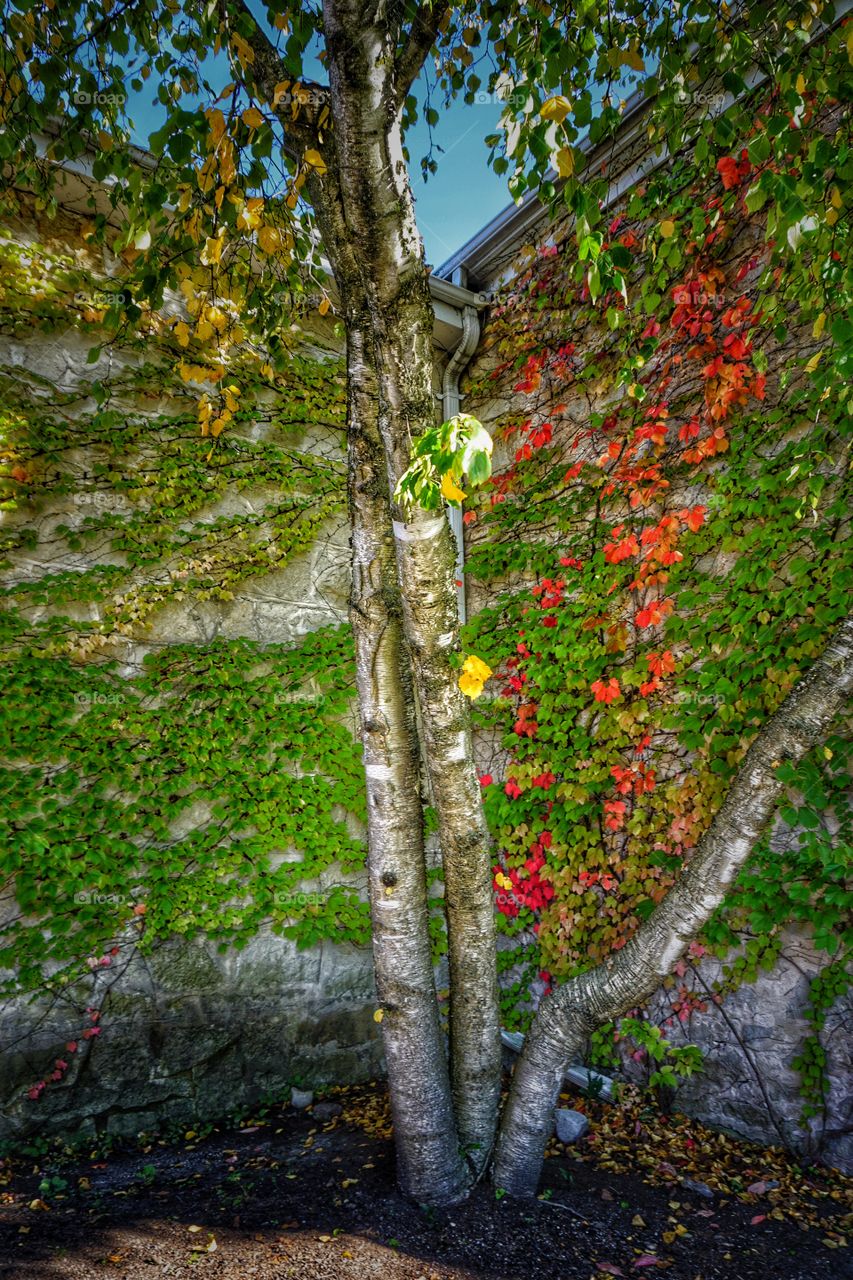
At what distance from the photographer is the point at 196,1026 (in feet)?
10.4

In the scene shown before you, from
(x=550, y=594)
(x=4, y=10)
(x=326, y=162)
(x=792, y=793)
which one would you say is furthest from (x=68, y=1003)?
(x=4, y=10)

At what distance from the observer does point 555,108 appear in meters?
1.59

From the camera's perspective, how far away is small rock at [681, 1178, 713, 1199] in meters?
2.31

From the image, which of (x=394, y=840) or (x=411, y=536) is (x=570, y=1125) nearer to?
(x=394, y=840)

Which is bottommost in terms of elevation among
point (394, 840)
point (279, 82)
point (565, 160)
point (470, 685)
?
point (394, 840)

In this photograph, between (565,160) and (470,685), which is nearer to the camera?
(565,160)

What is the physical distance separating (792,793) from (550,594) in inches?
58.4

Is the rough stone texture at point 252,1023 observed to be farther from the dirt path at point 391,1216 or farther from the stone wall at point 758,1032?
the dirt path at point 391,1216

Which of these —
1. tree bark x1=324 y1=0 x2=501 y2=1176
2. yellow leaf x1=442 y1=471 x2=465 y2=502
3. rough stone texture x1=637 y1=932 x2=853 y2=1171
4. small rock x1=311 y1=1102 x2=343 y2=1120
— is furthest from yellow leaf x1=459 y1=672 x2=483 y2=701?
small rock x1=311 y1=1102 x2=343 y2=1120

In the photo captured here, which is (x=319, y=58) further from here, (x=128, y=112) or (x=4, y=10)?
(x=4, y=10)

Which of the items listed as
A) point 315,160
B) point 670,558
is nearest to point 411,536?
point 315,160

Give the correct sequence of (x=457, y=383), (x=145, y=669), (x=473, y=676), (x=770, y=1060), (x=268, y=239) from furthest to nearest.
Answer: (x=457, y=383) < (x=145, y=669) < (x=770, y=1060) < (x=268, y=239) < (x=473, y=676)

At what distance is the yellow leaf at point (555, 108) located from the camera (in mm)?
1583

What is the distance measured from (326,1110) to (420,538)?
112 inches
